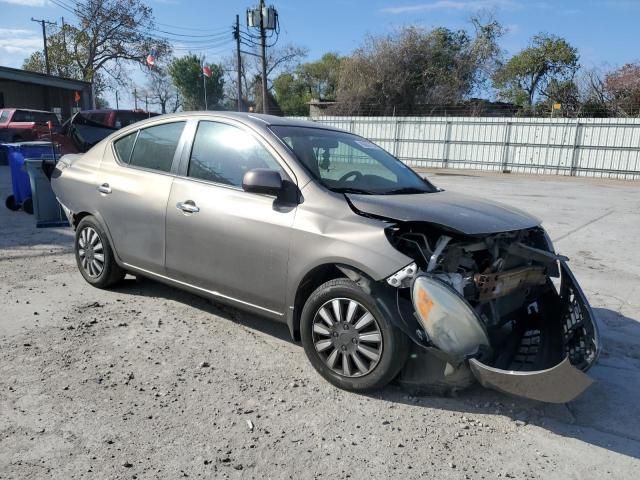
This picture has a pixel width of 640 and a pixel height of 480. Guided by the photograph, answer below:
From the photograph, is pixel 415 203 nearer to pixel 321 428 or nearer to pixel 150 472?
pixel 321 428

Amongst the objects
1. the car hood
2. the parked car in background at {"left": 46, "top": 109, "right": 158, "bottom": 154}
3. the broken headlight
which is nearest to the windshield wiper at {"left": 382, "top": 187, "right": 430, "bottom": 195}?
the car hood

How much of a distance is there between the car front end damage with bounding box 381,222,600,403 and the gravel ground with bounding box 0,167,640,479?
29cm

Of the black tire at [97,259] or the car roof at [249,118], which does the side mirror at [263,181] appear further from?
the black tire at [97,259]

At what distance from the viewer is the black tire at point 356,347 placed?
10.0 ft

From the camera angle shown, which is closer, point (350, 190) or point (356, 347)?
point (356, 347)

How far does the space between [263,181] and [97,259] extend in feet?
7.86

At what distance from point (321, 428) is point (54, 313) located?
110 inches

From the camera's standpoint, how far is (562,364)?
2668mm

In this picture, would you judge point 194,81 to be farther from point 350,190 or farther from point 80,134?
point 350,190

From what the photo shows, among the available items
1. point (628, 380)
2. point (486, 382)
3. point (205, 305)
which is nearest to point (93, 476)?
point (486, 382)

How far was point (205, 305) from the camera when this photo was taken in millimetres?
4754

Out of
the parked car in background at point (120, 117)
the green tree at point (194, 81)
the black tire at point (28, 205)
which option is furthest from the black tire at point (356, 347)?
the green tree at point (194, 81)

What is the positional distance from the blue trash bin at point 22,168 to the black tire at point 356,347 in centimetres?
712

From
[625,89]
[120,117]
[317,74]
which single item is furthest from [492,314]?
[317,74]
